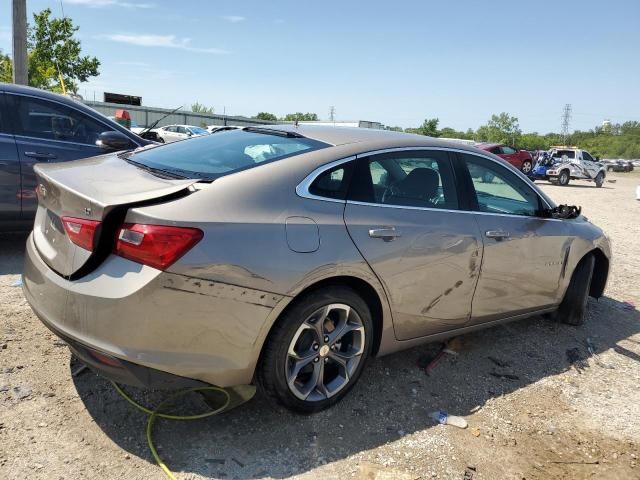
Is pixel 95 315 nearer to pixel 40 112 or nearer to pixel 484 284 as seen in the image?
pixel 484 284

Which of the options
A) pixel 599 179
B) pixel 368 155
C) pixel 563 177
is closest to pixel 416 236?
pixel 368 155

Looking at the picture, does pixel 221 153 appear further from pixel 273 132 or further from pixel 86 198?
pixel 86 198

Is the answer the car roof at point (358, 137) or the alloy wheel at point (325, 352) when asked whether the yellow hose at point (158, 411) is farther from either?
the car roof at point (358, 137)

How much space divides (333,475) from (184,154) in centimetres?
202

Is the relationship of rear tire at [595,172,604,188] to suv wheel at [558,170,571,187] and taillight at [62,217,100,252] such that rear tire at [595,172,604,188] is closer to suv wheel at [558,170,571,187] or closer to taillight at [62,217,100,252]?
suv wheel at [558,170,571,187]

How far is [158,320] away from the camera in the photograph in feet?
7.63

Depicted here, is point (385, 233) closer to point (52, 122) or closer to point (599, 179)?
point (52, 122)

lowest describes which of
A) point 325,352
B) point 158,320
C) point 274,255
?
point 325,352

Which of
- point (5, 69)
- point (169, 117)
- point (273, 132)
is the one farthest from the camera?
point (169, 117)

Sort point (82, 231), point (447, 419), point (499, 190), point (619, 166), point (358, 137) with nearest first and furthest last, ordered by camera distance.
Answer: point (82, 231), point (447, 419), point (358, 137), point (499, 190), point (619, 166)

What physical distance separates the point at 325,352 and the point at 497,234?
1556 millimetres

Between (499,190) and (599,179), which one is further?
(599,179)

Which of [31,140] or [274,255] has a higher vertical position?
[31,140]

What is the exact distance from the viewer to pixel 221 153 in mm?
3148
